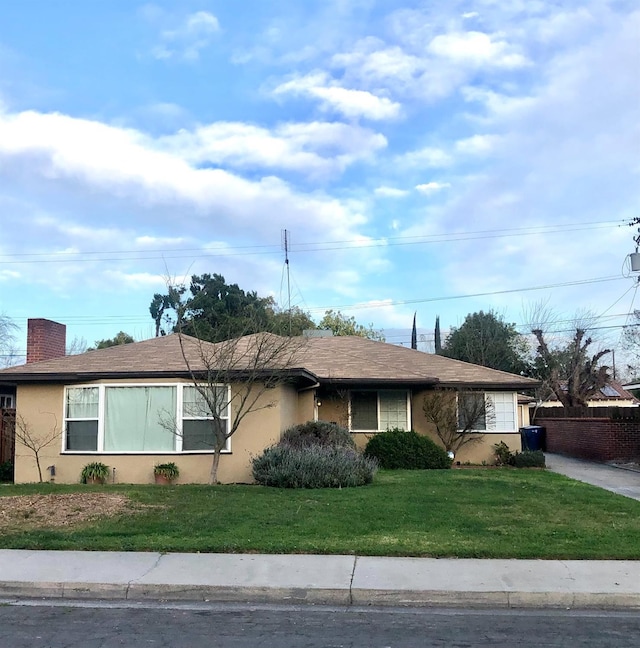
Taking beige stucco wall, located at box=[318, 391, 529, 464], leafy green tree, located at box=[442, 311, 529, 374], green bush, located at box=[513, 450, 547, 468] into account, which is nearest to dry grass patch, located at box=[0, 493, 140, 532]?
beige stucco wall, located at box=[318, 391, 529, 464]

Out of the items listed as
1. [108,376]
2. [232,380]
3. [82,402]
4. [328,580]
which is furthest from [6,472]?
[328,580]

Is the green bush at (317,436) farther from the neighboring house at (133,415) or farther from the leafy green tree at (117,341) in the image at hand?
the leafy green tree at (117,341)

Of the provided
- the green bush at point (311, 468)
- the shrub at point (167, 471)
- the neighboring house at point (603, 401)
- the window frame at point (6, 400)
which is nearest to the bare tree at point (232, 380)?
the shrub at point (167, 471)

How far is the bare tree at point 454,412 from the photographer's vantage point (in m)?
19.6

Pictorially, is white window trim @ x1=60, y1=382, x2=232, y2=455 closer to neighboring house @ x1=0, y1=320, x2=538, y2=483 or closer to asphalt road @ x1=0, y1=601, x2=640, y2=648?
neighboring house @ x1=0, y1=320, x2=538, y2=483

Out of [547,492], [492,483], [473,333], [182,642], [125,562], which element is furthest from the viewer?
Answer: [473,333]

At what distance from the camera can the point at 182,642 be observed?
222 inches

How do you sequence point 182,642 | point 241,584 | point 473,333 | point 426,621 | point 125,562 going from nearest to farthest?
1. point 182,642
2. point 426,621
3. point 241,584
4. point 125,562
5. point 473,333

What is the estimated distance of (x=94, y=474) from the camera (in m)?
15.4

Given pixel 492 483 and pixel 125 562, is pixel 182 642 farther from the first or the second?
pixel 492 483

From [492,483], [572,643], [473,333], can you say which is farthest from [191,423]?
[473,333]

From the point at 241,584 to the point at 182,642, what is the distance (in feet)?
4.82

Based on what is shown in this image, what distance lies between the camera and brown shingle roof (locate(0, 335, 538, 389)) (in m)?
15.8

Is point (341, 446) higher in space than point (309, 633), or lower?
higher
